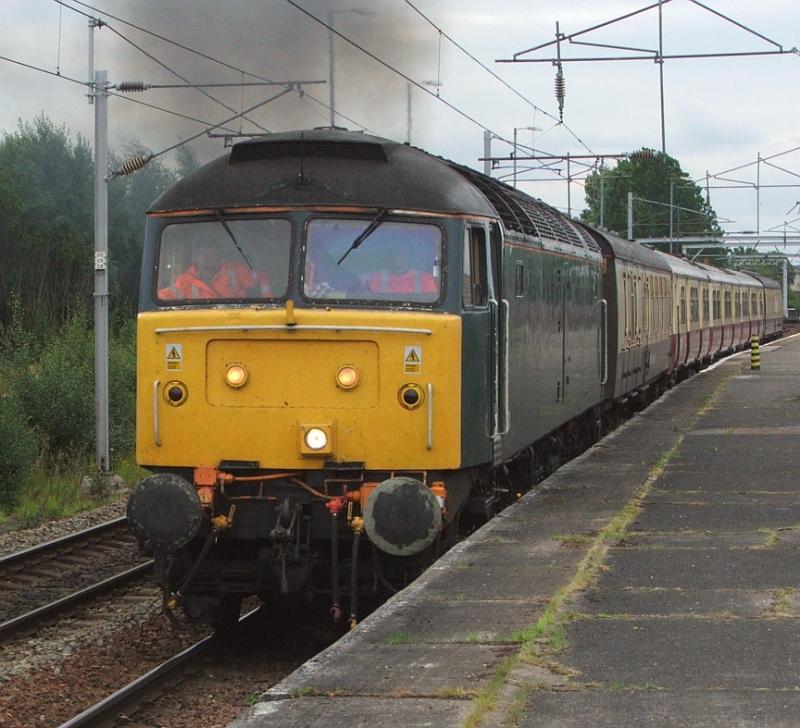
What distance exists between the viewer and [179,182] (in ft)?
31.8

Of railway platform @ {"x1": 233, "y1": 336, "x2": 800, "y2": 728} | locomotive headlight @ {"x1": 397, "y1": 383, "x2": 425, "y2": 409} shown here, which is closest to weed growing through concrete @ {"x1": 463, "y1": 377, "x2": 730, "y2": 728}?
railway platform @ {"x1": 233, "y1": 336, "x2": 800, "y2": 728}

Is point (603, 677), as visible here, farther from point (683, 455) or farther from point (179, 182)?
point (683, 455)

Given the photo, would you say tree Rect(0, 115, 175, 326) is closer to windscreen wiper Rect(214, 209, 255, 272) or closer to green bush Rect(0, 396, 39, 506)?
green bush Rect(0, 396, 39, 506)

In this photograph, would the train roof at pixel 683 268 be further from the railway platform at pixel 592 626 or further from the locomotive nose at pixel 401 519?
the locomotive nose at pixel 401 519

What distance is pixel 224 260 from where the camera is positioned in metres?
9.35

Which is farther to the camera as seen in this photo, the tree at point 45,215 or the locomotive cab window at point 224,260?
the tree at point 45,215

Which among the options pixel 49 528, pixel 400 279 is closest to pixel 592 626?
pixel 400 279

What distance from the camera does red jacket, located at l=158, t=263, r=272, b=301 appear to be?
30.3 feet

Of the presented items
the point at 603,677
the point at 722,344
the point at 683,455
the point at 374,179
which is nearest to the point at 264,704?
the point at 603,677

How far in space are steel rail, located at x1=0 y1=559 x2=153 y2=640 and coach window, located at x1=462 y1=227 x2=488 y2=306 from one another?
4.00 metres

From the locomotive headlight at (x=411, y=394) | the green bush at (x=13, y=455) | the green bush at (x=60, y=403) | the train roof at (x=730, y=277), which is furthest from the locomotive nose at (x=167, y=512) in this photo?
the train roof at (x=730, y=277)

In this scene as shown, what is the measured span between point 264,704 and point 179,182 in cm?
465

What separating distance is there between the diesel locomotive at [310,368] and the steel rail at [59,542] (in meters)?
3.42

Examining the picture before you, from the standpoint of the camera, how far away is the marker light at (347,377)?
29.3ft
